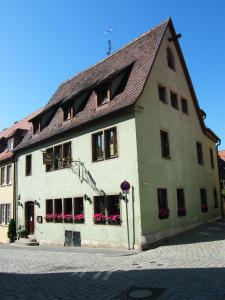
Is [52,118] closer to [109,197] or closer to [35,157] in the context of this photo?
[35,157]

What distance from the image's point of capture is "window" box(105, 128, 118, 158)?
690 inches

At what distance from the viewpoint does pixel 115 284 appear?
9203 mm

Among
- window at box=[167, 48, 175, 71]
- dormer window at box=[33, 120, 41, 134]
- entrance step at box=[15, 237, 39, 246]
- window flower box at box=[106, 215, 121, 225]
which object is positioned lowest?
entrance step at box=[15, 237, 39, 246]

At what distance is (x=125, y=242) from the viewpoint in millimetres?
16031

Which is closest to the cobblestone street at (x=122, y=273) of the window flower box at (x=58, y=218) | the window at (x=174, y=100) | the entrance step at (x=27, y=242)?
the window flower box at (x=58, y=218)

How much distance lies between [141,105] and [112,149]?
8.56 ft

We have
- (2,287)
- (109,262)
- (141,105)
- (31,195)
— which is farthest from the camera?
(31,195)

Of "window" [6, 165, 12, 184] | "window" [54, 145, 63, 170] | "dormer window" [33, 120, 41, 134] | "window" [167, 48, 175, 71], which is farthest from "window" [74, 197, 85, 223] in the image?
"window" [6, 165, 12, 184]

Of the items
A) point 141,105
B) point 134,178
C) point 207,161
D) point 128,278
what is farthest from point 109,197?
point 207,161

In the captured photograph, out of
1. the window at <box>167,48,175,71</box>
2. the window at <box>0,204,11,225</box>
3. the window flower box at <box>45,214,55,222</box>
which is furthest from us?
the window at <box>0,204,11,225</box>

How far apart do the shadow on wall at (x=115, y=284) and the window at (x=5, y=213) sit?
55.5 ft

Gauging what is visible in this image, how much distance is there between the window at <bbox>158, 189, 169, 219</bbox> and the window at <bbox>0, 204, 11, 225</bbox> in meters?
14.0

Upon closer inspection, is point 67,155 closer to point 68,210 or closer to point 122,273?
point 68,210

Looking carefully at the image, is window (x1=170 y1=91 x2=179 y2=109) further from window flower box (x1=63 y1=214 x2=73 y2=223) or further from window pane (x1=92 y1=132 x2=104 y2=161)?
window flower box (x1=63 y1=214 x2=73 y2=223)
